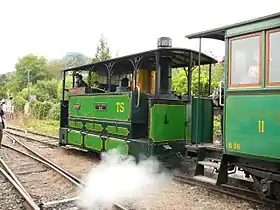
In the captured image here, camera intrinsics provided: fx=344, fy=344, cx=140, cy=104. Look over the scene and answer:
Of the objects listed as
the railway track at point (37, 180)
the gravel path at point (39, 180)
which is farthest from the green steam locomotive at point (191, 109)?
the gravel path at point (39, 180)

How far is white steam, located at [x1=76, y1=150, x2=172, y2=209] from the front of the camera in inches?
228

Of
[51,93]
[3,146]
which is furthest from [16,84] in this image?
[3,146]

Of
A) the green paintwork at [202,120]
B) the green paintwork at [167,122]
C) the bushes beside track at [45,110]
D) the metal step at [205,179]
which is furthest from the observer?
the bushes beside track at [45,110]

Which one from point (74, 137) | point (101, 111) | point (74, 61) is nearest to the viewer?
point (101, 111)

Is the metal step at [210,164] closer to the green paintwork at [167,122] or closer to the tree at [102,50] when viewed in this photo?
the green paintwork at [167,122]

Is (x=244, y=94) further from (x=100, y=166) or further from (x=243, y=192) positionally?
(x=100, y=166)

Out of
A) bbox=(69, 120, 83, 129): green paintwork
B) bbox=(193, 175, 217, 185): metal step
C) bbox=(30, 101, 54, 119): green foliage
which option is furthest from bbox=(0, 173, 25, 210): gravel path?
bbox=(30, 101, 54, 119): green foliage

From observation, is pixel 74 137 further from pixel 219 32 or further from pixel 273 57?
pixel 273 57

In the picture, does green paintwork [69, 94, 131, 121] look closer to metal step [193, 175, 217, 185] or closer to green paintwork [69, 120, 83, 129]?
green paintwork [69, 120, 83, 129]

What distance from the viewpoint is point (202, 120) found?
7539 mm

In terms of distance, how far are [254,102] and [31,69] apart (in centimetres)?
6930

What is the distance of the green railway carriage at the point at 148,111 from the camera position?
7746 mm

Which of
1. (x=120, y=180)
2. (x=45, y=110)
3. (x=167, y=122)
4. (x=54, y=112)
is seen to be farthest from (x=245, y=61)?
(x=45, y=110)

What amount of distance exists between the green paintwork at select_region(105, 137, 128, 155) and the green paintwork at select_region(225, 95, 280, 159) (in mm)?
3388
